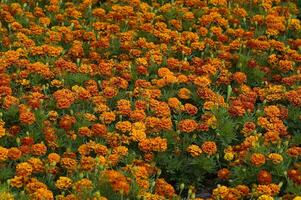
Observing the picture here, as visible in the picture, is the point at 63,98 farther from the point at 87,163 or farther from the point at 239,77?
the point at 239,77

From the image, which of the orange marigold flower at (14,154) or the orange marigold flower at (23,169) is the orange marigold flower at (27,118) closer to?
the orange marigold flower at (14,154)

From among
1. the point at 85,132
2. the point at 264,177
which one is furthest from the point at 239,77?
the point at 85,132

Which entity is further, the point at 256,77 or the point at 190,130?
the point at 256,77

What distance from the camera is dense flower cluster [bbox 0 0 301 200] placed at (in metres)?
5.80

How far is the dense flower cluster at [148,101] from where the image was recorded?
580 cm

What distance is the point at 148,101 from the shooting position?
22.4ft

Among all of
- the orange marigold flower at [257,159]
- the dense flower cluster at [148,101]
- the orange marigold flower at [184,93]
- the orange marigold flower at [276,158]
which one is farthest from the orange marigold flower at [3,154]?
the orange marigold flower at [276,158]

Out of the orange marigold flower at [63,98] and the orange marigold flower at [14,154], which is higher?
the orange marigold flower at [63,98]

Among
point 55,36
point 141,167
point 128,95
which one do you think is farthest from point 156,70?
point 141,167

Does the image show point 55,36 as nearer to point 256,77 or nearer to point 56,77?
point 56,77

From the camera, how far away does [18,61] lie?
7.41 m

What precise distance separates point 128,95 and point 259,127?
1337 millimetres

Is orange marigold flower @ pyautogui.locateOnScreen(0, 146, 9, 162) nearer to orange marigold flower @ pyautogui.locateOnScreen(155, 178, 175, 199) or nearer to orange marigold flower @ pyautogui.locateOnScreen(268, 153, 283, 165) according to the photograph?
orange marigold flower @ pyautogui.locateOnScreen(155, 178, 175, 199)

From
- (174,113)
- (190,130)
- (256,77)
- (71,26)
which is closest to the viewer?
(190,130)
